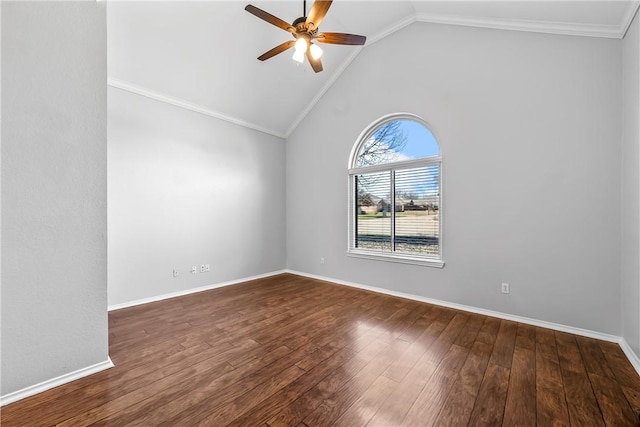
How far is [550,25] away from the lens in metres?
2.69

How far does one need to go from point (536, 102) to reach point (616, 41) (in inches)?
28.4

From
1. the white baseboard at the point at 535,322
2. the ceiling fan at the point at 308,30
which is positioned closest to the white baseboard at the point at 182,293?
the white baseboard at the point at 535,322

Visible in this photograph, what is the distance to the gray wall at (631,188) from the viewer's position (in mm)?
2098

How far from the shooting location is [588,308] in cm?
258

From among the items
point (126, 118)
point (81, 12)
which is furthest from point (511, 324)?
point (126, 118)

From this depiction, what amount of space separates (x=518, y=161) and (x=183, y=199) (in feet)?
15.0

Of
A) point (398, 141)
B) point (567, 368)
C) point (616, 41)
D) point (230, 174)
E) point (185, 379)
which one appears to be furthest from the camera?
point (230, 174)

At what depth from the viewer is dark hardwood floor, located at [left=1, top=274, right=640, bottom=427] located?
1537 millimetres

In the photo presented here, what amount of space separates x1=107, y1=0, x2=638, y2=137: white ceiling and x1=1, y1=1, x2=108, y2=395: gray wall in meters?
1.21

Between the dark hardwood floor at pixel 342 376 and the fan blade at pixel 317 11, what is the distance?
2997 millimetres

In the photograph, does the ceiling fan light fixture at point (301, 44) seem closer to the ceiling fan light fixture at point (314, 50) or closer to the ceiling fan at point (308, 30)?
the ceiling fan at point (308, 30)

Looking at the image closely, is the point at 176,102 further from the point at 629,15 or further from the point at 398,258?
the point at 629,15

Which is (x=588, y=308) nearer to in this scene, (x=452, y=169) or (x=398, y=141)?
(x=452, y=169)

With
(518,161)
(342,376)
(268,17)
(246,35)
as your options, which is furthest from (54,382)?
(518,161)
